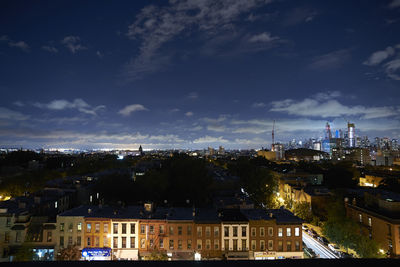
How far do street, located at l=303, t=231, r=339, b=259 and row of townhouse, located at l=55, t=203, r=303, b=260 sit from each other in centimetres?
200

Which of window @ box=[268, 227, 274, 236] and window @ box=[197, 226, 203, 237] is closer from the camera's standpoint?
window @ box=[197, 226, 203, 237]

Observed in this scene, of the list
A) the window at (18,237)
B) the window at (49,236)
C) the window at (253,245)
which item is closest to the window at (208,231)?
the window at (253,245)

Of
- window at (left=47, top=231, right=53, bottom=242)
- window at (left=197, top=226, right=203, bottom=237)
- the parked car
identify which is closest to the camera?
window at (left=47, top=231, right=53, bottom=242)

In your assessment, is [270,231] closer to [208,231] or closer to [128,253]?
[208,231]

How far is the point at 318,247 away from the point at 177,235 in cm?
1362

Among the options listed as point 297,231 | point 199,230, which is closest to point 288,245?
point 297,231

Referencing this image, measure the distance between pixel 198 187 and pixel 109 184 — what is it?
1315 centimetres

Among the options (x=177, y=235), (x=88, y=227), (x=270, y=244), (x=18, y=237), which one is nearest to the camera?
(x=18, y=237)

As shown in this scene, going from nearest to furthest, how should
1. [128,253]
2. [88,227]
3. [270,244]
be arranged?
1. [128,253]
2. [88,227]
3. [270,244]

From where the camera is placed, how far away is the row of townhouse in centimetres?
2244

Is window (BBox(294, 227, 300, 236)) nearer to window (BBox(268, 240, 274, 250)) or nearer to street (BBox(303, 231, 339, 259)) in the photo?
window (BBox(268, 240, 274, 250))

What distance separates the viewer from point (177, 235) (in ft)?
75.8

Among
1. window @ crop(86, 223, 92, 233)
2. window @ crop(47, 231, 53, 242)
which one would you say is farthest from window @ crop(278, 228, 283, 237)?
window @ crop(47, 231, 53, 242)

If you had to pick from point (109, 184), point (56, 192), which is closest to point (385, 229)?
point (109, 184)
